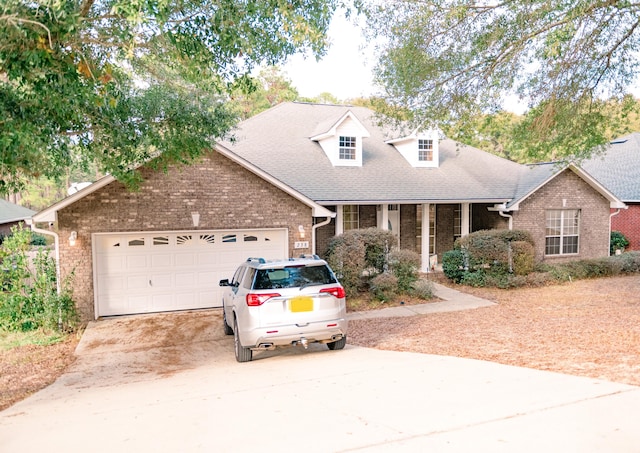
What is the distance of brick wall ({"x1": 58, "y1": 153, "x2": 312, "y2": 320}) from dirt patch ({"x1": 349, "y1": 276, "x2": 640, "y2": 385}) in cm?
412

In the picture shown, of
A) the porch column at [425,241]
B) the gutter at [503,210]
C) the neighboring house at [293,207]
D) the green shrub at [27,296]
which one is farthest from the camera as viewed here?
the porch column at [425,241]

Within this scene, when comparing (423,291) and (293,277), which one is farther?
(423,291)

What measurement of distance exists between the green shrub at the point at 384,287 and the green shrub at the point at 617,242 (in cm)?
1462

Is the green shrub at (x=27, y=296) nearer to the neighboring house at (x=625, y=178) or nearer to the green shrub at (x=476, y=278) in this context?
the green shrub at (x=476, y=278)

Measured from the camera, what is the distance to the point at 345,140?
758 inches

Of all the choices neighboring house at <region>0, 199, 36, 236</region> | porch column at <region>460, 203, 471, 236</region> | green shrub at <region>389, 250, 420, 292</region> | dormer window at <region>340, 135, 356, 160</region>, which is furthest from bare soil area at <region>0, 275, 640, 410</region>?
neighboring house at <region>0, 199, 36, 236</region>

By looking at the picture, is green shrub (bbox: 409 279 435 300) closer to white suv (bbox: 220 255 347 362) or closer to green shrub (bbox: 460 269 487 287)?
green shrub (bbox: 460 269 487 287)

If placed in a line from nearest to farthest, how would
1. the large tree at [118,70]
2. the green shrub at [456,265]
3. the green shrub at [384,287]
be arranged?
the large tree at [118,70] → the green shrub at [384,287] → the green shrub at [456,265]

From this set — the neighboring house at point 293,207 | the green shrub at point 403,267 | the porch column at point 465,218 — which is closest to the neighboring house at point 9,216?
the neighboring house at point 293,207

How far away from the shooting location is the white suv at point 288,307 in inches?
314

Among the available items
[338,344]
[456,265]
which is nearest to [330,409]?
[338,344]

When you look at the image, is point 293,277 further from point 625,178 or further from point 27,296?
point 625,178

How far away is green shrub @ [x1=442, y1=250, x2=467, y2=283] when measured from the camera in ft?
56.3

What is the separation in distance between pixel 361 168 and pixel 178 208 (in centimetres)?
805
